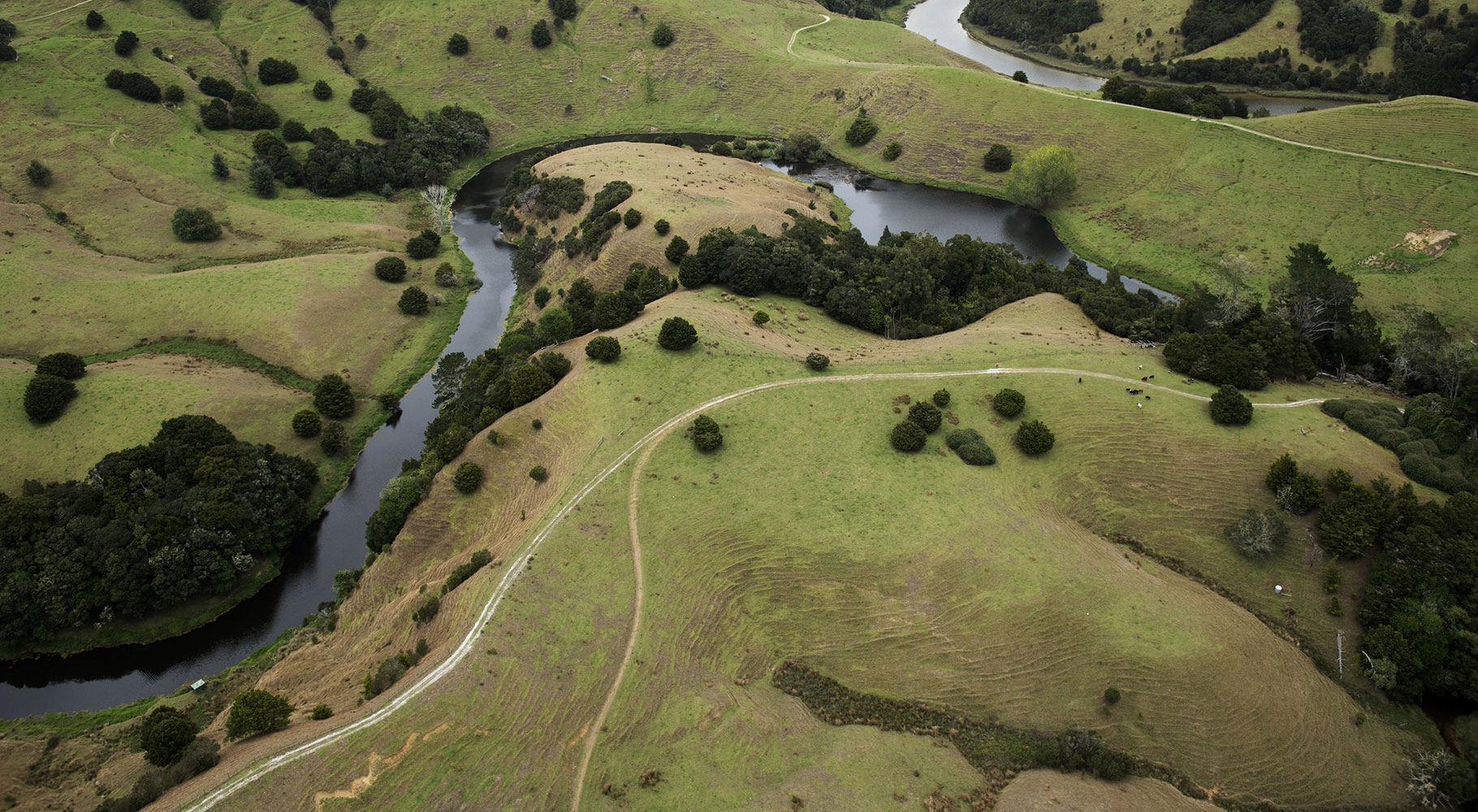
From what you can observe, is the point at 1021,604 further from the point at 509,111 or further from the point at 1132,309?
the point at 509,111

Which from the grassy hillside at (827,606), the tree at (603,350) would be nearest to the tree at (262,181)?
the grassy hillside at (827,606)

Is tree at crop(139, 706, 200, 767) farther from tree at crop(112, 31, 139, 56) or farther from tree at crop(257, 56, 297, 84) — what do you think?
tree at crop(257, 56, 297, 84)

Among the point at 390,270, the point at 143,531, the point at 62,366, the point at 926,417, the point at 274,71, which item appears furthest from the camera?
the point at 274,71

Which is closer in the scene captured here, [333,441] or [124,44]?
[333,441]

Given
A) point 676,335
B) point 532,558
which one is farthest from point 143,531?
point 676,335

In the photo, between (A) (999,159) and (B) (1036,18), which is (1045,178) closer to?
(A) (999,159)

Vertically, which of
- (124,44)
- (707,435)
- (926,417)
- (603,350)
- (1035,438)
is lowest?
(1035,438)

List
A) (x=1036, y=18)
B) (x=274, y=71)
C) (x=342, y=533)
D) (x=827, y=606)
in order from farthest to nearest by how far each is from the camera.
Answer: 1. (x=1036, y=18)
2. (x=274, y=71)
3. (x=342, y=533)
4. (x=827, y=606)
